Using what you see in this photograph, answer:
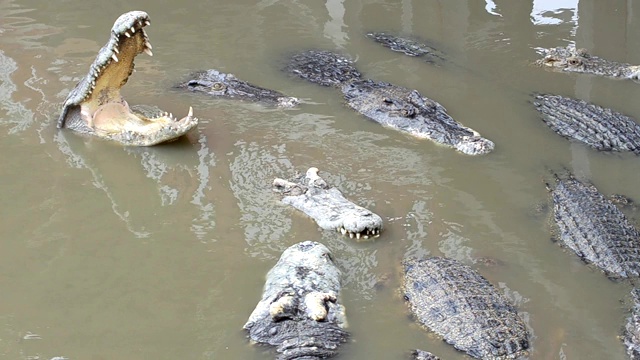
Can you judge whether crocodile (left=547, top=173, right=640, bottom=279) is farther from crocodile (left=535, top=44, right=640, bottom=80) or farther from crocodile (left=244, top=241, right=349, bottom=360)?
crocodile (left=535, top=44, right=640, bottom=80)

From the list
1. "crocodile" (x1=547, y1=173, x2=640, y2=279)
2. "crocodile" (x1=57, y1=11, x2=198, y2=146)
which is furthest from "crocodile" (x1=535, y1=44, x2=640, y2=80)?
"crocodile" (x1=57, y1=11, x2=198, y2=146)

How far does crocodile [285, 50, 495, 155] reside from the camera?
356 inches

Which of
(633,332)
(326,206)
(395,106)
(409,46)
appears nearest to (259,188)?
(326,206)

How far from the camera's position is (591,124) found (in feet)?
30.3

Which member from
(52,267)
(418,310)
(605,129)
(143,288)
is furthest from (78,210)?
(605,129)

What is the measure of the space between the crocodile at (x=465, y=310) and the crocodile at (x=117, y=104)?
3738 mm

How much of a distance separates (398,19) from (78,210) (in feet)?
24.9

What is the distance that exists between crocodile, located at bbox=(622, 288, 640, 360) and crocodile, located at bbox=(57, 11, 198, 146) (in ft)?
16.4

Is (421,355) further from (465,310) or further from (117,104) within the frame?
(117,104)

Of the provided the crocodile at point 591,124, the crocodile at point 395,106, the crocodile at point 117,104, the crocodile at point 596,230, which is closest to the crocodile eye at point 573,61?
the crocodile at point 591,124

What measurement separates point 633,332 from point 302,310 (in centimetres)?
235

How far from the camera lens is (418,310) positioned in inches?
232

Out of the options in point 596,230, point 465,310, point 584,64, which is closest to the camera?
point 465,310

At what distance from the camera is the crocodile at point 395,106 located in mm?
9030
